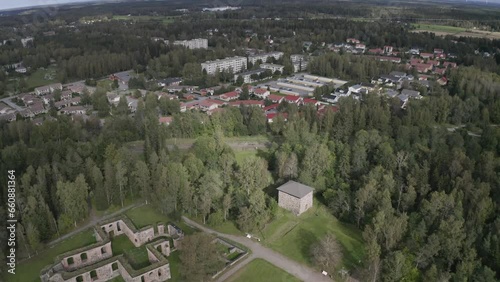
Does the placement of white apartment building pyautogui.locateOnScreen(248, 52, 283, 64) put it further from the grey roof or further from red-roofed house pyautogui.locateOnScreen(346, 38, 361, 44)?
the grey roof

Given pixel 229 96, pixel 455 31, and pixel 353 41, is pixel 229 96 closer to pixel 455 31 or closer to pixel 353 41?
pixel 353 41

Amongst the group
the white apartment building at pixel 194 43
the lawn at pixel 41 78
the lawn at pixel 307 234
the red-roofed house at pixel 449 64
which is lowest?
the lawn at pixel 307 234

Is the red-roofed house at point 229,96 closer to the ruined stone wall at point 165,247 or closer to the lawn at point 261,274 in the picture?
the ruined stone wall at point 165,247

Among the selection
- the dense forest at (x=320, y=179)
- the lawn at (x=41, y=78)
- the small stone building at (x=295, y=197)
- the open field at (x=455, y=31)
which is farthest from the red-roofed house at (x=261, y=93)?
the open field at (x=455, y=31)

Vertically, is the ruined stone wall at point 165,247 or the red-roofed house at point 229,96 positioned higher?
the red-roofed house at point 229,96

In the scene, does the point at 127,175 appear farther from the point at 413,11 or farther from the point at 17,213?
the point at 413,11

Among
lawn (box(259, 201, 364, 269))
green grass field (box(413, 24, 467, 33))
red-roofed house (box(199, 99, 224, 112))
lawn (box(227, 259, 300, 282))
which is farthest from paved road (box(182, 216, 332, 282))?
green grass field (box(413, 24, 467, 33))
